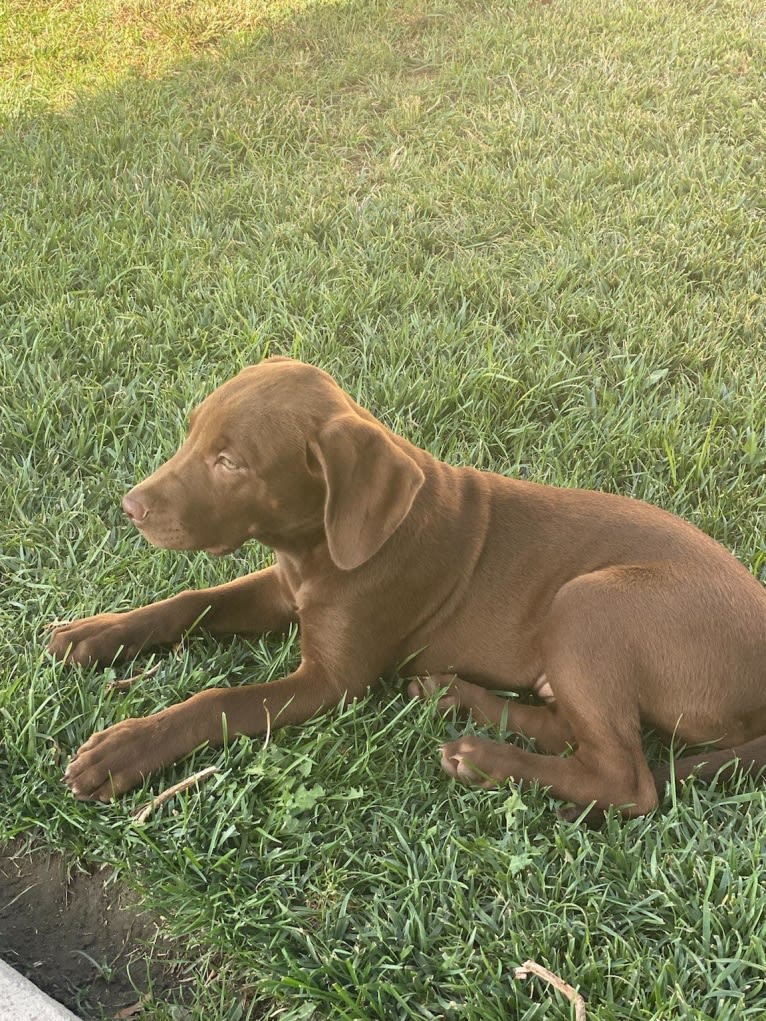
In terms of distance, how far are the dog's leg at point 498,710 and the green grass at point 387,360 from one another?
111mm

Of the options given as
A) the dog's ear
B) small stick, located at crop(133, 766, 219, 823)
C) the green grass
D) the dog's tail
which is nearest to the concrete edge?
the green grass

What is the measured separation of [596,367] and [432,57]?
3575 mm

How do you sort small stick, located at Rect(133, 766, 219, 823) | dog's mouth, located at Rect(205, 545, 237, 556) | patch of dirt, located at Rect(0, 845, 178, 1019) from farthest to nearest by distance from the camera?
dog's mouth, located at Rect(205, 545, 237, 556) < small stick, located at Rect(133, 766, 219, 823) < patch of dirt, located at Rect(0, 845, 178, 1019)

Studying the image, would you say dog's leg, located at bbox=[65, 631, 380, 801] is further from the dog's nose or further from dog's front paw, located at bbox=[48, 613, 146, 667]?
the dog's nose

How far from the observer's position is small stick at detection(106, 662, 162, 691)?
3008mm

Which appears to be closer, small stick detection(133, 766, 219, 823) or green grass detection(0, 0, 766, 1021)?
green grass detection(0, 0, 766, 1021)

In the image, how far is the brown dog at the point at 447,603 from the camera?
2705 mm

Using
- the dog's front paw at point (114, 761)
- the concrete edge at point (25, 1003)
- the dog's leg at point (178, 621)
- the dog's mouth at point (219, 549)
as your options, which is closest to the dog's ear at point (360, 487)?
the dog's mouth at point (219, 549)

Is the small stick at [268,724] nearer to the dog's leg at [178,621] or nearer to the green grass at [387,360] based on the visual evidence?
the green grass at [387,360]

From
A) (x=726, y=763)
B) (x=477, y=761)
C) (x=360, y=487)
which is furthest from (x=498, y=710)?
(x=360, y=487)

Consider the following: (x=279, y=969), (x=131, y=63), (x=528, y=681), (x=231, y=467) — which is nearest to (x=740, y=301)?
(x=528, y=681)

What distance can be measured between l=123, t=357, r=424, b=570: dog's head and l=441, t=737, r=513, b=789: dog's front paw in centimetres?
57

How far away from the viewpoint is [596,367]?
4516 millimetres

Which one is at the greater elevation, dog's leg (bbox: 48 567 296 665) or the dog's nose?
the dog's nose
